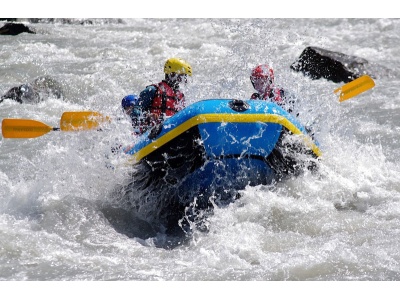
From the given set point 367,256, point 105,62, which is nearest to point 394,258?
point 367,256

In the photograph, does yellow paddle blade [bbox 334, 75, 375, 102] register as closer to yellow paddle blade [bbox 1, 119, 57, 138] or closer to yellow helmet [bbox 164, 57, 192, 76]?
yellow helmet [bbox 164, 57, 192, 76]

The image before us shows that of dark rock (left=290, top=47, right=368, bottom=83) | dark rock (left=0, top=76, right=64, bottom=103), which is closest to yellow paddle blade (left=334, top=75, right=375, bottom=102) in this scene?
dark rock (left=290, top=47, right=368, bottom=83)

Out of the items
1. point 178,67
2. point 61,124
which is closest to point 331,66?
point 178,67

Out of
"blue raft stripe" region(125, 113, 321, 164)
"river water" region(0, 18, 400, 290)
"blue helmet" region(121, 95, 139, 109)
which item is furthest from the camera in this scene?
"blue helmet" region(121, 95, 139, 109)

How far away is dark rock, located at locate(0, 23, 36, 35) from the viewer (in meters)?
13.8

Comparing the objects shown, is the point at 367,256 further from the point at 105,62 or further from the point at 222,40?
the point at 222,40

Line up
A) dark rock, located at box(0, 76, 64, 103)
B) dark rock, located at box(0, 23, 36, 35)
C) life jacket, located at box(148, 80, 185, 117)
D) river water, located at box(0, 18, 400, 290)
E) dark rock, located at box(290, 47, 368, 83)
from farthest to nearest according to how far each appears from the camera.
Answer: dark rock, located at box(0, 23, 36, 35)
dark rock, located at box(290, 47, 368, 83)
dark rock, located at box(0, 76, 64, 103)
life jacket, located at box(148, 80, 185, 117)
river water, located at box(0, 18, 400, 290)

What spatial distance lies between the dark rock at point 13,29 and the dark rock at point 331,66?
6.46 m

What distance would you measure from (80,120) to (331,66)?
5842 millimetres

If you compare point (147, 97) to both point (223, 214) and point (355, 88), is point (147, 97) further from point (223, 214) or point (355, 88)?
point (355, 88)

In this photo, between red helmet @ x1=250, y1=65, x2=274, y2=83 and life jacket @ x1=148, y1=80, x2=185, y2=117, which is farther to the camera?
red helmet @ x1=250, y1=65, x2=274, y2=83

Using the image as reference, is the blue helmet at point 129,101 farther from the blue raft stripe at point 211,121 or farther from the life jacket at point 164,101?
the blue raft stripe at point 211,121

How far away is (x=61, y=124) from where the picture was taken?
18.5ft

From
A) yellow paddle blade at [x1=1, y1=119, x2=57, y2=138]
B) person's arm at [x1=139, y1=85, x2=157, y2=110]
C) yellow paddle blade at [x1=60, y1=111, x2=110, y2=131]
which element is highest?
person's arm at [x1=139, y1=85, x2=157, y2=110]
